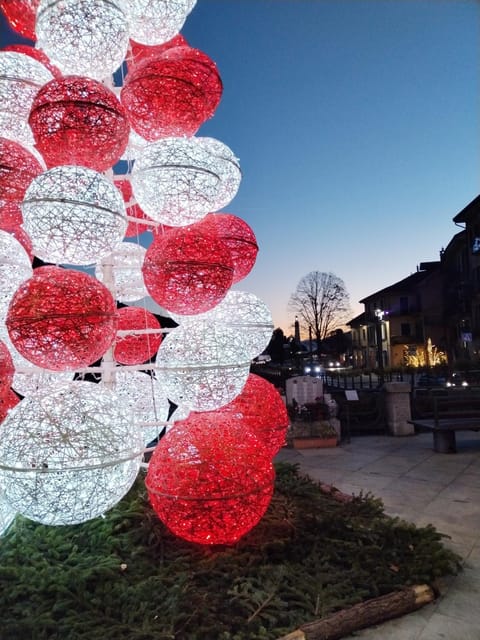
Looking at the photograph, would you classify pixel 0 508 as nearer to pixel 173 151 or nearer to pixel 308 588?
pixel 308 588

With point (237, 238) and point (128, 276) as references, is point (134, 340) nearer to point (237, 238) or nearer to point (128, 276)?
point (128, 276)

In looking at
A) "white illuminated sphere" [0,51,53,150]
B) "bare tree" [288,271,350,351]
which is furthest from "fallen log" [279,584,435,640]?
"bare tree" [288,271,350,351]

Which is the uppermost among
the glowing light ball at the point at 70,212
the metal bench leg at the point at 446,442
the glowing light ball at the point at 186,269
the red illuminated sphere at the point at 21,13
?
the red illuminated sphere at the point at 21,13

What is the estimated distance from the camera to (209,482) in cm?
314

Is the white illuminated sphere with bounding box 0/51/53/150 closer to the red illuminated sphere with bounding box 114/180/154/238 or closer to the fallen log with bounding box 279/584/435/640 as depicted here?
the red illuminated sphere with bounding box 114/180/154/238

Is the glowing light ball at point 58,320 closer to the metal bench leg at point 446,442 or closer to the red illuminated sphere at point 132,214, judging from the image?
the red illuminated sphere at point 132,214

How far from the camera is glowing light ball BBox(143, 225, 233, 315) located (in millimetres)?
3246

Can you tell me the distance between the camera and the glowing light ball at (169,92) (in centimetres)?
343

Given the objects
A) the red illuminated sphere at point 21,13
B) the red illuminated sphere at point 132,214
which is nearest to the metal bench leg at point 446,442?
the red illuminated sphere at point 132,214

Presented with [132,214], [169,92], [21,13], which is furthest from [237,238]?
[21,13]

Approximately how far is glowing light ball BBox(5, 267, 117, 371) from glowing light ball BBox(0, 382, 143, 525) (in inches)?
10.6

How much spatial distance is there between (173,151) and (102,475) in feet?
7.34

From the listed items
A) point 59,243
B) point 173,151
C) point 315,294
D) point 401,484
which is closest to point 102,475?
point 59,243

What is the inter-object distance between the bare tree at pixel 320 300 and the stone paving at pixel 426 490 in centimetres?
3965
